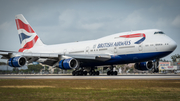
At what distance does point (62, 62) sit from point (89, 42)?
7.59 m

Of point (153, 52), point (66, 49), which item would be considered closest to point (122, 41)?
point (153, 52)

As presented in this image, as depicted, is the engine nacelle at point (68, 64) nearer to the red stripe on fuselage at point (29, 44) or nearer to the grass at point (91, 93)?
the red stripe on fuselage at point (29, 44)

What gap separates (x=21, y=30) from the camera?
46.4m

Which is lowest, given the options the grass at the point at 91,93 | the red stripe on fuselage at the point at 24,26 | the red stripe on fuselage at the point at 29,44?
the grass at the point at 91,93

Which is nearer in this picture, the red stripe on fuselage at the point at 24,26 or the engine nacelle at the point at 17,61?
the engine nacelle at the point at 17,61

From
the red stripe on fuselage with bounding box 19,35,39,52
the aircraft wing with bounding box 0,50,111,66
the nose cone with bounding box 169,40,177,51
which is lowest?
the aircraft wing with bounding box 0,50,111,66

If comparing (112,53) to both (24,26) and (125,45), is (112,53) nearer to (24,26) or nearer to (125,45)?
(125,45)

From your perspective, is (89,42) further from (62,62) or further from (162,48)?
(162,48)

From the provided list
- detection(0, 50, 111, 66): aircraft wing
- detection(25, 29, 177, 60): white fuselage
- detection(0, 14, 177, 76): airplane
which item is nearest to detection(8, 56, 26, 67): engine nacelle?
detection(0, 14, 177, 76): airplane

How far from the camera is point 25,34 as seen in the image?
1825 inches

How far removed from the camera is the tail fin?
46188 millimetres

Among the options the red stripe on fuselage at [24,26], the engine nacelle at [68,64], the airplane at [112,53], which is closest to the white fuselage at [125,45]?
the airplane at [112,53]

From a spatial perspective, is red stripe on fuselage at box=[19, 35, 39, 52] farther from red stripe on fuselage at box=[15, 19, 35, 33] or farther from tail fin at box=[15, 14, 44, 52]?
red stripe on fuselage at box=[15, 19, 35, 33]

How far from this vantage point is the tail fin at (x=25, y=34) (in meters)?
46.2
